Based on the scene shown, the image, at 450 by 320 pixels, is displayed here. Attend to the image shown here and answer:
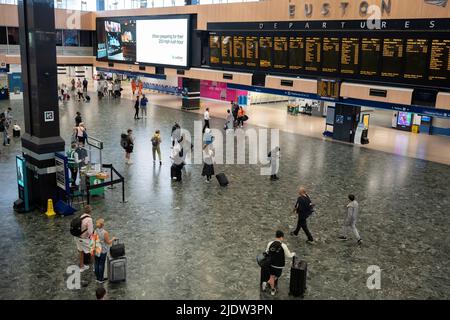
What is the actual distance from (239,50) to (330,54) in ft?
20.4

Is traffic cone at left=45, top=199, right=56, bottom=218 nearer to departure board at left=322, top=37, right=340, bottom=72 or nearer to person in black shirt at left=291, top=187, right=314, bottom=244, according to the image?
person in black shirt at left=291, top=187, right=314, bottom=244

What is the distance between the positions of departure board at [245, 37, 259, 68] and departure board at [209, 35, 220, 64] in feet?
8.19

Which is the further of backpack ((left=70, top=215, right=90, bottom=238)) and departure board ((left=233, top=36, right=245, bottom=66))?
departure board ((left=233, top=36, right=245, bottom=66))

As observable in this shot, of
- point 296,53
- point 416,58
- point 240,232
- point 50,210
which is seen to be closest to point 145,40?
point 296,53

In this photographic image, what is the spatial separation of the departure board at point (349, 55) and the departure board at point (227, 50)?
7.66 meters

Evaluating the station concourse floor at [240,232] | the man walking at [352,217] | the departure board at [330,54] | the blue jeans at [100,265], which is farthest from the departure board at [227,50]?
the blue jeans at [100,265]

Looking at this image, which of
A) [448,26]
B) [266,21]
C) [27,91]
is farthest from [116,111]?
[448,26]

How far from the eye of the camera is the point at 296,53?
2284 centimetres

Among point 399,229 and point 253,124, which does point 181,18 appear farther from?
point 399,229

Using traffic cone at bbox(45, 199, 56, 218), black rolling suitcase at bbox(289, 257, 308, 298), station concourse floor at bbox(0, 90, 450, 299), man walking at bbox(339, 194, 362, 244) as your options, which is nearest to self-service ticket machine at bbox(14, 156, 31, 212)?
station concourse floor at bbox(0, 90, 450, 299)

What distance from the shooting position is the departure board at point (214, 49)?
27.0 metres

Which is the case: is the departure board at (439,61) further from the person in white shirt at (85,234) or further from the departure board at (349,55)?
the person in white shirt at (85,234)

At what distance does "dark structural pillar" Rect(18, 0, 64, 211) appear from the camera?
41.2 ft

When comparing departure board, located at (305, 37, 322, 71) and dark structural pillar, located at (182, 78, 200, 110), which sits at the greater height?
departure board, located at (305, 37, 322, 71)
